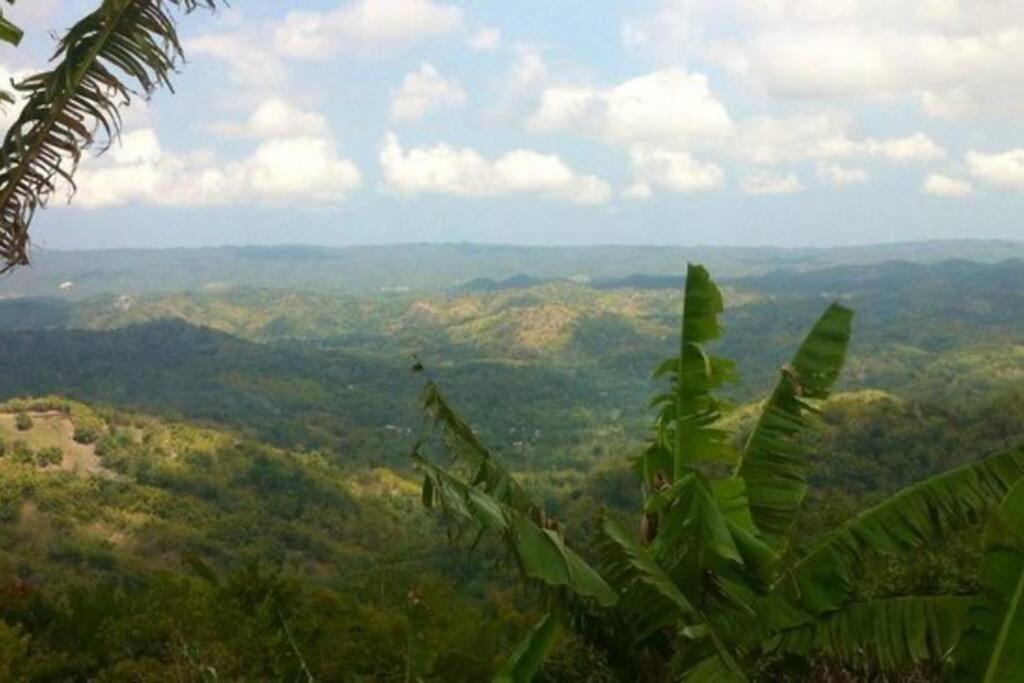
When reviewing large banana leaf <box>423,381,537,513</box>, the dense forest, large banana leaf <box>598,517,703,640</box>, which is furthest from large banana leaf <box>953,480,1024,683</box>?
large banana leaf <box>423,381,537,513</box>

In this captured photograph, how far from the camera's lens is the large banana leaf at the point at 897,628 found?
4.53m

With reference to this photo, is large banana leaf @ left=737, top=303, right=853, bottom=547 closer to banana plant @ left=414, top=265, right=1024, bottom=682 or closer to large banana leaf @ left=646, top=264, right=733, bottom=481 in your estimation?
banana plant @ left=414, top=265, right=1024, bottom=682

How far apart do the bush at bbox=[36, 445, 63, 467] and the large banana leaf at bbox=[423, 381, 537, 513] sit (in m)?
99.3

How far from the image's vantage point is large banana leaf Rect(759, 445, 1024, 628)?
473 centimetres

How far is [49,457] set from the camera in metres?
92.9

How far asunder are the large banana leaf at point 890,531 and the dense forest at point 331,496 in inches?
6.5

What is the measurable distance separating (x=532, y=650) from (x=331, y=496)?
9363 centimetres

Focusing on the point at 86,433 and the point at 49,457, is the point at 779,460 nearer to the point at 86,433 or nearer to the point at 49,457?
the point at 49,457

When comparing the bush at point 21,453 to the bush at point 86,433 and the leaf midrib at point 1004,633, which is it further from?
the leaf midrib at point 1004,633

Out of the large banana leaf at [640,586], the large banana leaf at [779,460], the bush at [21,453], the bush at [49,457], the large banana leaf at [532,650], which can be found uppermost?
the large banana leaf at [779,460]

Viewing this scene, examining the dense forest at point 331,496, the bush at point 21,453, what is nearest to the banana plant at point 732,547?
the dense forest at point 331,496

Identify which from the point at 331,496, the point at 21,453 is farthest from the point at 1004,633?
the point at 21,453

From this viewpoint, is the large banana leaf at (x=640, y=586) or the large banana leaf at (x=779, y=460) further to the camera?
the large banana leaf at (x=779, y=460)

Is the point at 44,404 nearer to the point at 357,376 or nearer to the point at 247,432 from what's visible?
the point at 247,432
